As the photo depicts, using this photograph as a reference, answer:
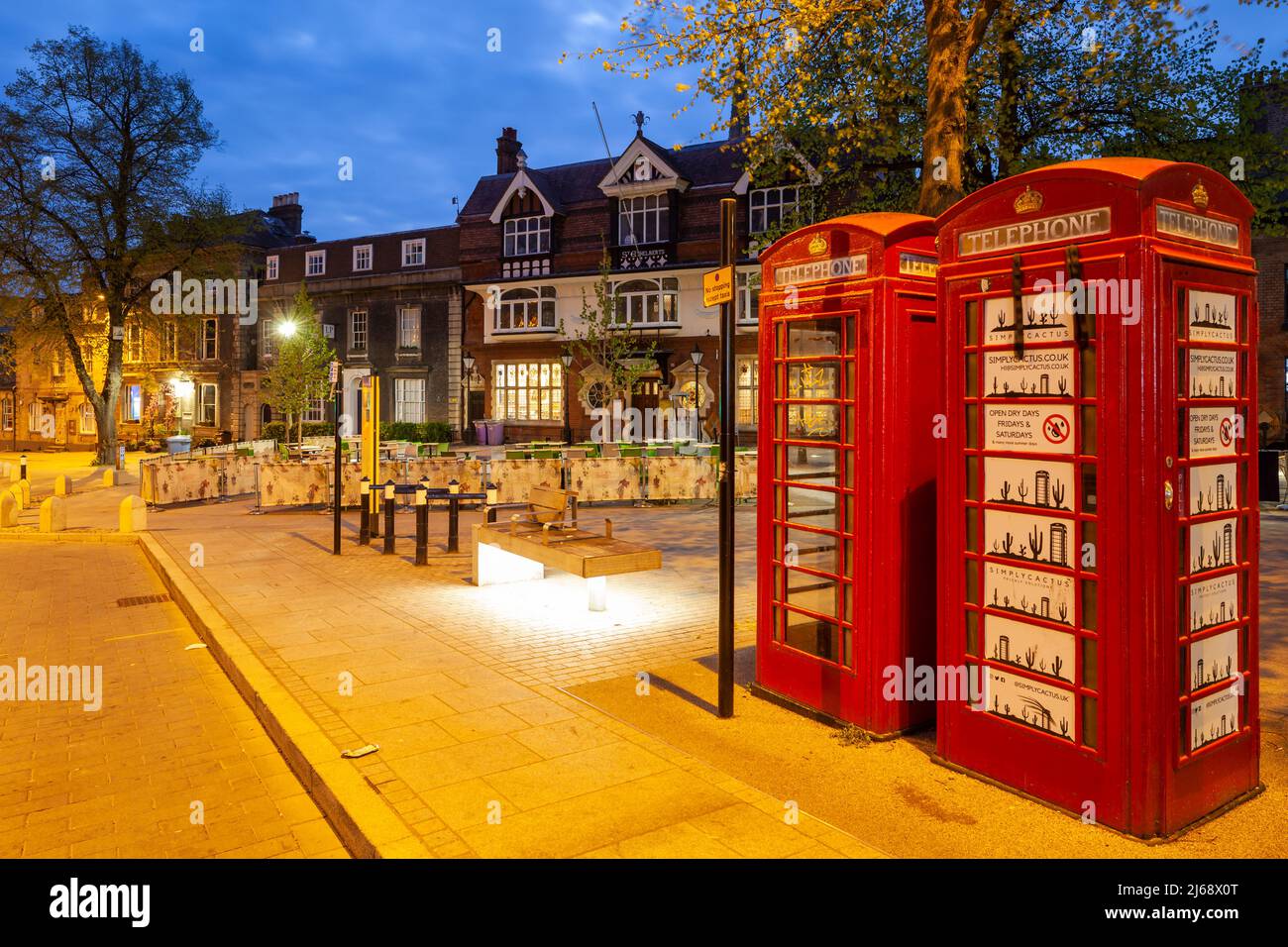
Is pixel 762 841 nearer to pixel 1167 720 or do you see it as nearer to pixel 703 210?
pixel 1167 720

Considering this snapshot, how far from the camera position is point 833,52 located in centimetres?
1484

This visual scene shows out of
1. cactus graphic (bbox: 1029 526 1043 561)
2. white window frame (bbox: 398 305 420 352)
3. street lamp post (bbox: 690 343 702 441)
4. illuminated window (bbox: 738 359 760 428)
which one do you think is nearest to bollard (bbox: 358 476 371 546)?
cactus graphic (bbox: 1029 526 1043 561)

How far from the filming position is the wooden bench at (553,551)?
27.6 feet

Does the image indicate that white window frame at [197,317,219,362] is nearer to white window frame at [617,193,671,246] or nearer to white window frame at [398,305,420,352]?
white window frame at [398,305,420,352]

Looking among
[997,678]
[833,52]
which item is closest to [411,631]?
[997,678]

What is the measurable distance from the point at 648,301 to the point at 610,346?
3.12m

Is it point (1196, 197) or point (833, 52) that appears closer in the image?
point (1196, 197)

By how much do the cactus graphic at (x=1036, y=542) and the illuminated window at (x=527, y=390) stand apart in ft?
109

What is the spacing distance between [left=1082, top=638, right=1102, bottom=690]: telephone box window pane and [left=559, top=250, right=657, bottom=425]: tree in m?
27.6

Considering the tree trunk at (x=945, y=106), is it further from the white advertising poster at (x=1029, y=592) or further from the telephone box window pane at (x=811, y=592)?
the white advertising poster at (x=1029, y=592)

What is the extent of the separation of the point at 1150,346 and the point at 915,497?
170 cm

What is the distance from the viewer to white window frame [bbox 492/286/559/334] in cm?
3769

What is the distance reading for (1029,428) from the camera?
4.57 metres

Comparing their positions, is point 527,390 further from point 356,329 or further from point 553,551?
point 553,551
